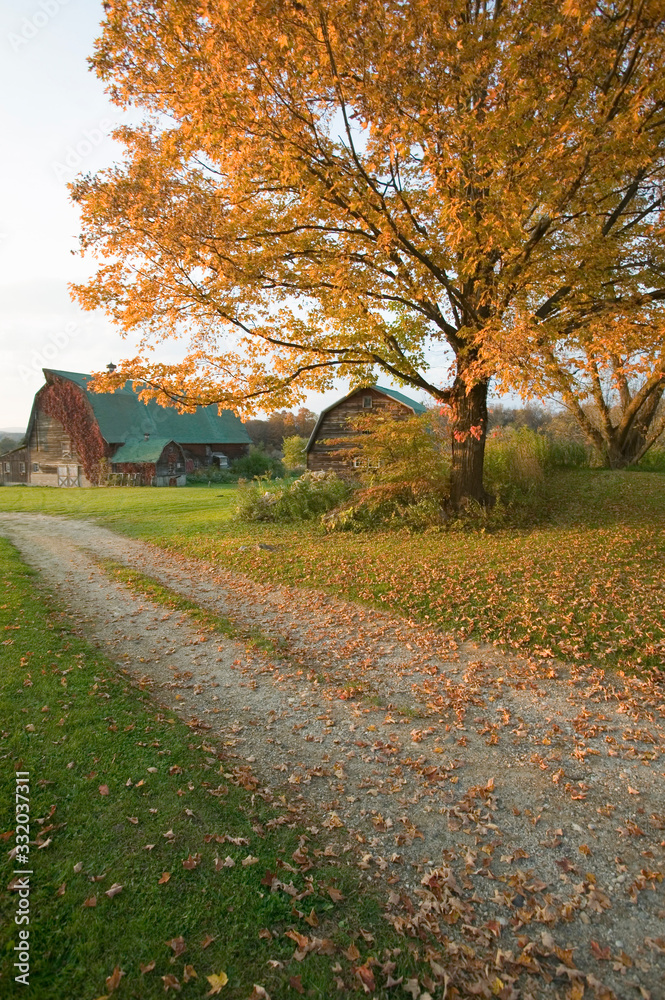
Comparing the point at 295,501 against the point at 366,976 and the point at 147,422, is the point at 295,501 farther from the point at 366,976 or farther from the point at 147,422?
the point at 147,422

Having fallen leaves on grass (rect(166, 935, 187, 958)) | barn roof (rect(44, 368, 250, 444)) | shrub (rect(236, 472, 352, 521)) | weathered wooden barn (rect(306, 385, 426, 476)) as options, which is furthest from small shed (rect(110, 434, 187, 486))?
fallen leaves on grass (rect(166, 935, 187, 958))

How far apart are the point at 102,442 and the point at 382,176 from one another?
3171 centimetres

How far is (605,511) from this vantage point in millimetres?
13695

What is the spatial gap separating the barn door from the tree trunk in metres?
32.1

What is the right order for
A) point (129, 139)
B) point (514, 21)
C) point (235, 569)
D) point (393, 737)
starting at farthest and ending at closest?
1. point (235, 569)
2. point (129, 139)
3. point (514, 21)
4. point (393, 737)

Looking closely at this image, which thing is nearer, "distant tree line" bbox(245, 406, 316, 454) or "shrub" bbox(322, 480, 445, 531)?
"shrub" bbox(322, 480, 445, 531)

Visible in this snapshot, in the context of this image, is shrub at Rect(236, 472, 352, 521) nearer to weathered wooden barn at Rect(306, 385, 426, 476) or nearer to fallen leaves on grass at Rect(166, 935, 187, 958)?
weathered wooden barn at Rect(306, 385, 426, 476)

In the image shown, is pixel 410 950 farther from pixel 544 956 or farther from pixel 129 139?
pixel 129 139

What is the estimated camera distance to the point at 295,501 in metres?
16.6

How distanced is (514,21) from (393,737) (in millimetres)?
9465

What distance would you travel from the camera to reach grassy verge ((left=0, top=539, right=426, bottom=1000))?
9.28ft

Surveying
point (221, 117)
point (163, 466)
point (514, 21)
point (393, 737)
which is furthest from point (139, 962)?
point (163, 466)

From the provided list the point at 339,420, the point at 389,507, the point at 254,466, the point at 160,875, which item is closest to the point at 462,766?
the point at 160,875

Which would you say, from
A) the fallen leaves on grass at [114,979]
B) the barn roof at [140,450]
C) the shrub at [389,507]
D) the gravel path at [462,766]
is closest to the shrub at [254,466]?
the barn roof at [140,450]
